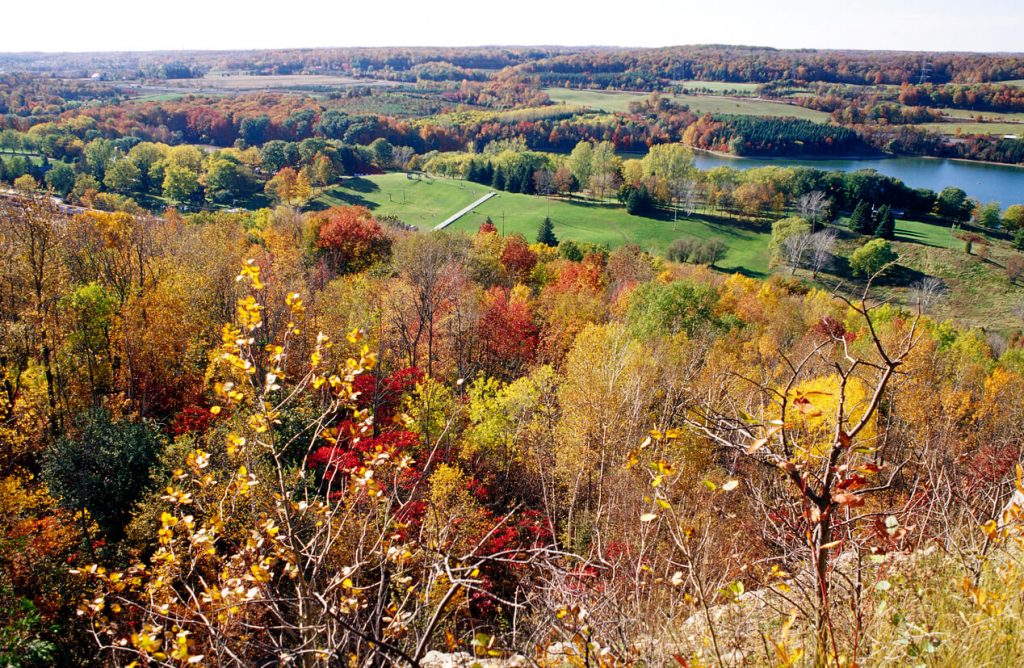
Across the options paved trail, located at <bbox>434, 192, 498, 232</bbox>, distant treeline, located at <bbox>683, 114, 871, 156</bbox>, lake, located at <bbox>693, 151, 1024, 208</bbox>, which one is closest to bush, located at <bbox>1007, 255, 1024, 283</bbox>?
lake, located at <bbox>693, 151, 1024, 208</bbox>

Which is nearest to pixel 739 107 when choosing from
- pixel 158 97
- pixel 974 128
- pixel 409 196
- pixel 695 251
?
pixel 974 128

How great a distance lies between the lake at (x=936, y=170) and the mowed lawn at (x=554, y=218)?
38.5 meters

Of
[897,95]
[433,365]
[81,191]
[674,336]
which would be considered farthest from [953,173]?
[81,191]

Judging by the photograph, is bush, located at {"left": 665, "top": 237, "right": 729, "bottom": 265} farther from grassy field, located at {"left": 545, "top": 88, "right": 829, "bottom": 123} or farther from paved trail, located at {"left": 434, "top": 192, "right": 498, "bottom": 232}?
grassy field, located at {"left": 545, "top": 88, "right": 829, "bottom": 123}

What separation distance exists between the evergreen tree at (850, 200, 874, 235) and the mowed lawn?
428 inches

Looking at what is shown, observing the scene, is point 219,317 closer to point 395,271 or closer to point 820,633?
Result: point 395,271

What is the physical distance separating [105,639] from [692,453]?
16.7 metres

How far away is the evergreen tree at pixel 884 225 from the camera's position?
7750 centimetres

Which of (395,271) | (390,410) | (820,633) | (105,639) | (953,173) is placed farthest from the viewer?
(953,173)

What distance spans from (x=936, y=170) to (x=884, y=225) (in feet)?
201

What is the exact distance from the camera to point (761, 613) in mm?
6426

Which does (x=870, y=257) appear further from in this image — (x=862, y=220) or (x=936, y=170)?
(x=936, y=170)

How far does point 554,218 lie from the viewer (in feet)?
273

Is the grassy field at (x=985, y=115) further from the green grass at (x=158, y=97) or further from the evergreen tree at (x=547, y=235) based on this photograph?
the green grass at (x=158, y=97)
